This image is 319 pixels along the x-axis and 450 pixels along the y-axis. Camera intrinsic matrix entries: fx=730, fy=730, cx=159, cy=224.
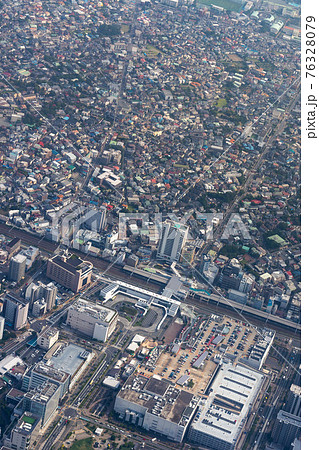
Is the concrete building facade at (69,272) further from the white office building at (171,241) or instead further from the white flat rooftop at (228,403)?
the white flat rooftop at (228,403)

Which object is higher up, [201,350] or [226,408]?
[226,408]

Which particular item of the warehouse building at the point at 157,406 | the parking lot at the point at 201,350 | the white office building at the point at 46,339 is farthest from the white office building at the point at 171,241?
the warehouse building at the point at 157,406

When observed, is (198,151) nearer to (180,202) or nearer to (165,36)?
(180,202)

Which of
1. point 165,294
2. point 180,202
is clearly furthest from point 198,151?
point 165,294

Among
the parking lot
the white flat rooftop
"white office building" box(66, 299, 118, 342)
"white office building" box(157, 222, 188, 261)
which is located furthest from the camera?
"white office building" box(157, 222, 188, 261)

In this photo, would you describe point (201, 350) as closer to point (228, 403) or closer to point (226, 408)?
point (228, 403)

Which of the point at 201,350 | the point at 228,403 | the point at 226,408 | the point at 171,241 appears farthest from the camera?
the point at 171,241

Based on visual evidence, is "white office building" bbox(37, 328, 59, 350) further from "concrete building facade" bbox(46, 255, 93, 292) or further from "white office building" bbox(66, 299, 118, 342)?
"concrete building facade" bbox(46, 255, 93, 292)

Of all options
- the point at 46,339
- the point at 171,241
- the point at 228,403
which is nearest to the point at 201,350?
the point at 228,403

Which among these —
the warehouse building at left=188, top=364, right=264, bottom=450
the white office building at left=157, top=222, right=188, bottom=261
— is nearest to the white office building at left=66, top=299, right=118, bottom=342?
the warehouse building at left=188, top=364, right=264, bottom=450
